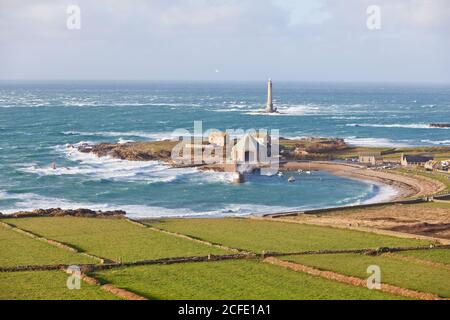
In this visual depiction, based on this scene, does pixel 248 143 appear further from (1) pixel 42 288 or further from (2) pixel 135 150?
(1) pixel 42 288

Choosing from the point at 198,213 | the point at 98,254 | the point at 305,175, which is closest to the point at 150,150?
the point at 305,175

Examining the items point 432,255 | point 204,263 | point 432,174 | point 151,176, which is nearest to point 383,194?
point 432,174

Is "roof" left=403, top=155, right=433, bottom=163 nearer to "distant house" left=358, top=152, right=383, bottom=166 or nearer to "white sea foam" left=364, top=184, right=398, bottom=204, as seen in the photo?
"distant house" left=358, top=152, right=383, bottom=166

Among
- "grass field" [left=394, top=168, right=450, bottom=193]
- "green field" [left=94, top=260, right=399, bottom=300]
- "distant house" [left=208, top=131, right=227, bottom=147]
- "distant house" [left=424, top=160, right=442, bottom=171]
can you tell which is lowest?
"grass field" [left=394, top=168, right=450, bottom=193]

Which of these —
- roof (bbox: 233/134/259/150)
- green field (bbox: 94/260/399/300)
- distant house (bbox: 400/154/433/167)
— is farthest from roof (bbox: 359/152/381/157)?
green field (bbox: 94/260/399/300)
